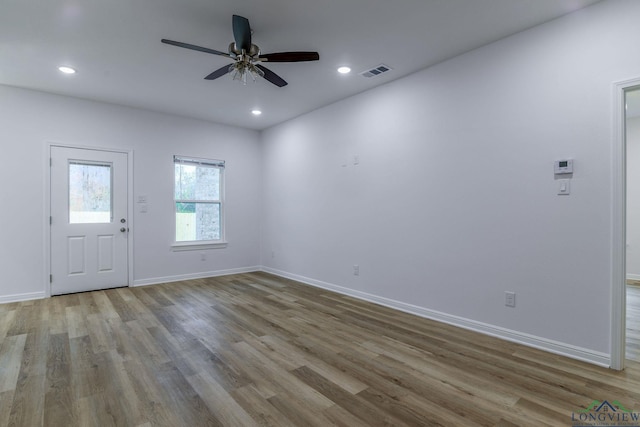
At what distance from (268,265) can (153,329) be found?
3131 millimetres

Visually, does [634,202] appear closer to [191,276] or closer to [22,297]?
[191,276]

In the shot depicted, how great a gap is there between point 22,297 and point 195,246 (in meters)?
2.33

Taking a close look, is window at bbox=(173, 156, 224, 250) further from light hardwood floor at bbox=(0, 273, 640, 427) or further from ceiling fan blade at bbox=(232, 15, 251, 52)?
ceiling fan blade at bbox=(232, 15, 251, 52)

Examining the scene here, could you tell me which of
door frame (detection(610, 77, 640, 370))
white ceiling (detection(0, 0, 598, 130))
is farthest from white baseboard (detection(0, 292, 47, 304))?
door frame (detection(610, 77, 640, 370))

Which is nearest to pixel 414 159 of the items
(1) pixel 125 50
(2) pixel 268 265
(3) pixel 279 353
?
(3) pixel 279 353

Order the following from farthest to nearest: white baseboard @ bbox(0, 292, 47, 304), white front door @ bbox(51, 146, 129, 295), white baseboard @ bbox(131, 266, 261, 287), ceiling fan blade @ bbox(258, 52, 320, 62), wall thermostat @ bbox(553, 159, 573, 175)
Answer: white baseboard @ bbox(131, 266, 261, 287)
white front door @ bbox(51, 146, 129, 295)
white baseboard @ bbox(0, 292, 47, 304)
ceiling fan blade @ bbox(258, 52, 320, 62)
wall thermostat @ bbox(553, 159, 573, 175)

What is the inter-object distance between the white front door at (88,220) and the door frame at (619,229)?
19.4 feet

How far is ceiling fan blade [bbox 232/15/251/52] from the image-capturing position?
239 centimetres

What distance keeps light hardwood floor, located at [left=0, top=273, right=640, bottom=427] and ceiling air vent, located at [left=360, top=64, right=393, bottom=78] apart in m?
2.84

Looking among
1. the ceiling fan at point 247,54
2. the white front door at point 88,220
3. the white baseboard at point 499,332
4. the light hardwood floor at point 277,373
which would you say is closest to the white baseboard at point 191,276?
the white front door at point 88,220

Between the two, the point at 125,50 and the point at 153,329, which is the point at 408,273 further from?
the point at 125,50

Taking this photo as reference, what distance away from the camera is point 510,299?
2.91 meters

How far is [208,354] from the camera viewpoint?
2.63 metres

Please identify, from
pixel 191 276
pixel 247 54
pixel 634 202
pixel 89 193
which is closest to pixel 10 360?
pixel 89 193
